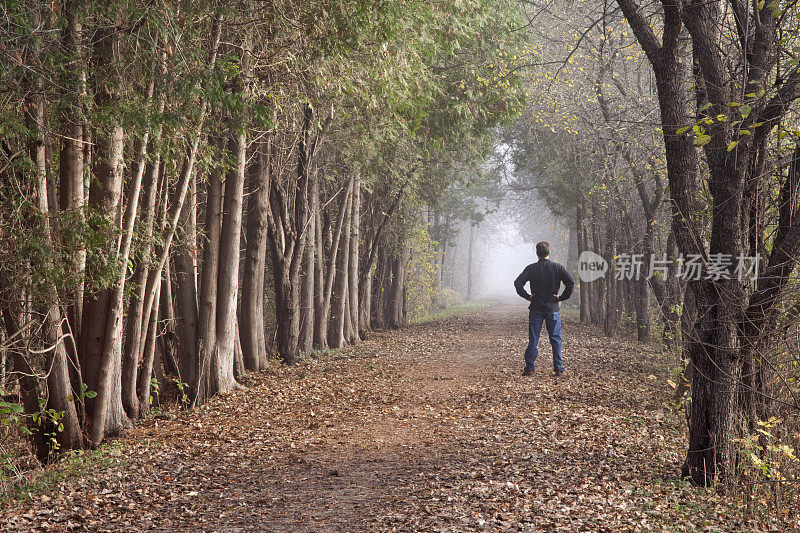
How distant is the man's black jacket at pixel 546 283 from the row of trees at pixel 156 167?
3523 millimetres

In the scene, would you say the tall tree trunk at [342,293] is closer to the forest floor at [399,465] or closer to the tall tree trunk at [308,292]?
the tall tree trunk at [308,292]

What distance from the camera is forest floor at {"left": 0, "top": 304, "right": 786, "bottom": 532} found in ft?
16.7

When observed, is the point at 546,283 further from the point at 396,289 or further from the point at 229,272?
the point at 396,289

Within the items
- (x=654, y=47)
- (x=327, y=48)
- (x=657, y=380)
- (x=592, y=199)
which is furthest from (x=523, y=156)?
(x=654, y=47)

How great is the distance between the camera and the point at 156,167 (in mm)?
8047

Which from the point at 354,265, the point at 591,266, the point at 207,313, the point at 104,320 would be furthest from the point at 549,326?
the point at 591,266

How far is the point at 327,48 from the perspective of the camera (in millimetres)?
8102

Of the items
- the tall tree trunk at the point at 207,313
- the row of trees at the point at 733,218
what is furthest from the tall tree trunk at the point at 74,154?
the row of trees at the point at 733,218

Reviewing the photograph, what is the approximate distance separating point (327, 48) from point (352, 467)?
523 centimetres

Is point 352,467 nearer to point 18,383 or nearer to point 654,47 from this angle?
point 18,383

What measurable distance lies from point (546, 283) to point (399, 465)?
17.6ft

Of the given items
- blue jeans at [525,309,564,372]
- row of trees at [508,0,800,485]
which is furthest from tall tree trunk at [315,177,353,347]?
row of trees at [508,0,800,485]

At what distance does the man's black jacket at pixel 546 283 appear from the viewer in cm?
1090

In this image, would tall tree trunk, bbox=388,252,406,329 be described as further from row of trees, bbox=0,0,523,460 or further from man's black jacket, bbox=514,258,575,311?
man's black jacket, bbox=514,258,575,311
